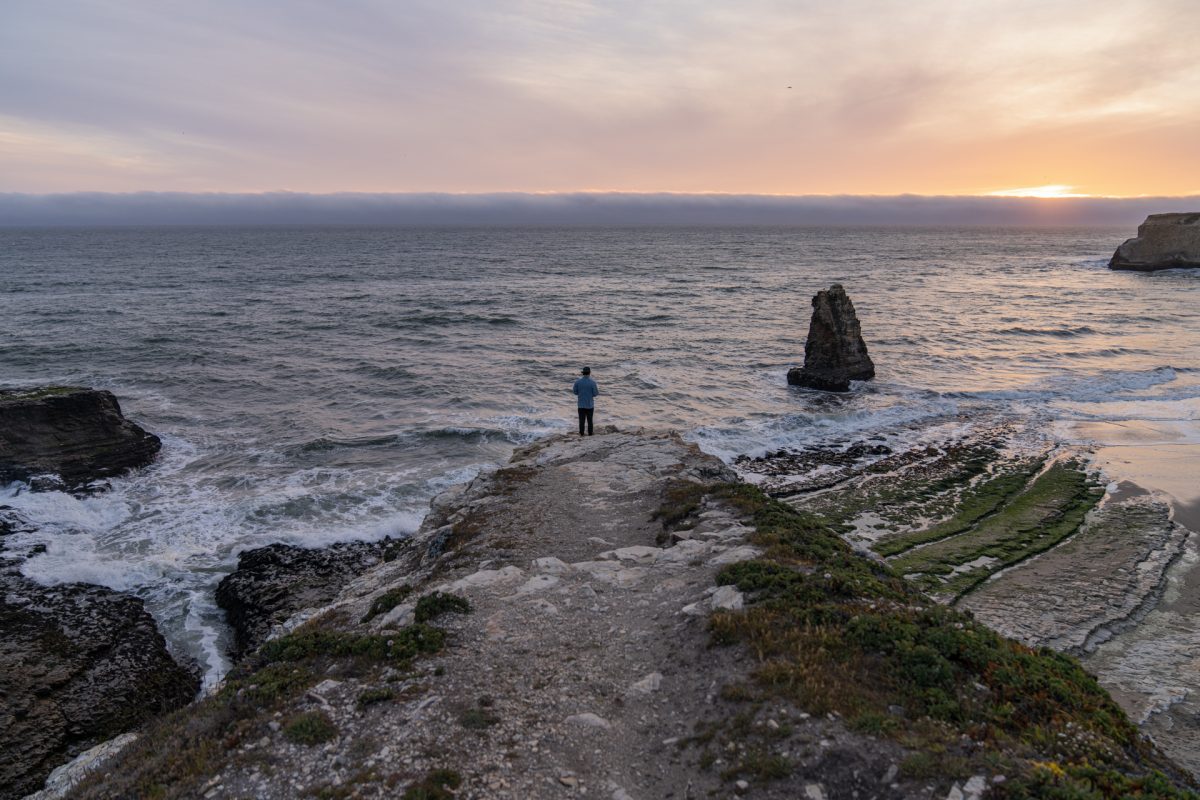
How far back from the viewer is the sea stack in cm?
3819

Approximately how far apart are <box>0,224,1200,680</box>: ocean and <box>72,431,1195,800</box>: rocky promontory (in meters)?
7.81

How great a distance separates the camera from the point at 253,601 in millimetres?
16547

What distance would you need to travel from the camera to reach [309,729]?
8219 millimetres

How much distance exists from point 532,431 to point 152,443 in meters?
15.9

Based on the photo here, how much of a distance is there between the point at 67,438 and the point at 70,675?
599 inches

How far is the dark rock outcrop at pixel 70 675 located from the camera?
1208 centimetres

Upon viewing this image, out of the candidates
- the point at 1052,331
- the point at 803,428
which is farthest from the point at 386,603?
the point at 1052,331

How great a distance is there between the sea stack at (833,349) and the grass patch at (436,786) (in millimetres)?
34944

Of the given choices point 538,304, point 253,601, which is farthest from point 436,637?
point 538,304

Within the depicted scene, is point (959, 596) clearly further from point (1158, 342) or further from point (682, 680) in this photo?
point (1158, 342)

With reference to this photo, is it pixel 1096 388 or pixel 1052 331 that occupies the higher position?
pixel 1052 331

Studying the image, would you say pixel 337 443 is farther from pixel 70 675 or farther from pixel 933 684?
pixel 933 684

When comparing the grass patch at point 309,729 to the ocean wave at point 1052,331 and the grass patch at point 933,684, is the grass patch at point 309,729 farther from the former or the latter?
the ocean wave at point 1052,331

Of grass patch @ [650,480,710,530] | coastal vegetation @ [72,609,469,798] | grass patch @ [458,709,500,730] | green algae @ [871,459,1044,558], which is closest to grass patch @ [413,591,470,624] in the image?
coastal vegetation @ [72,609,469,798]
